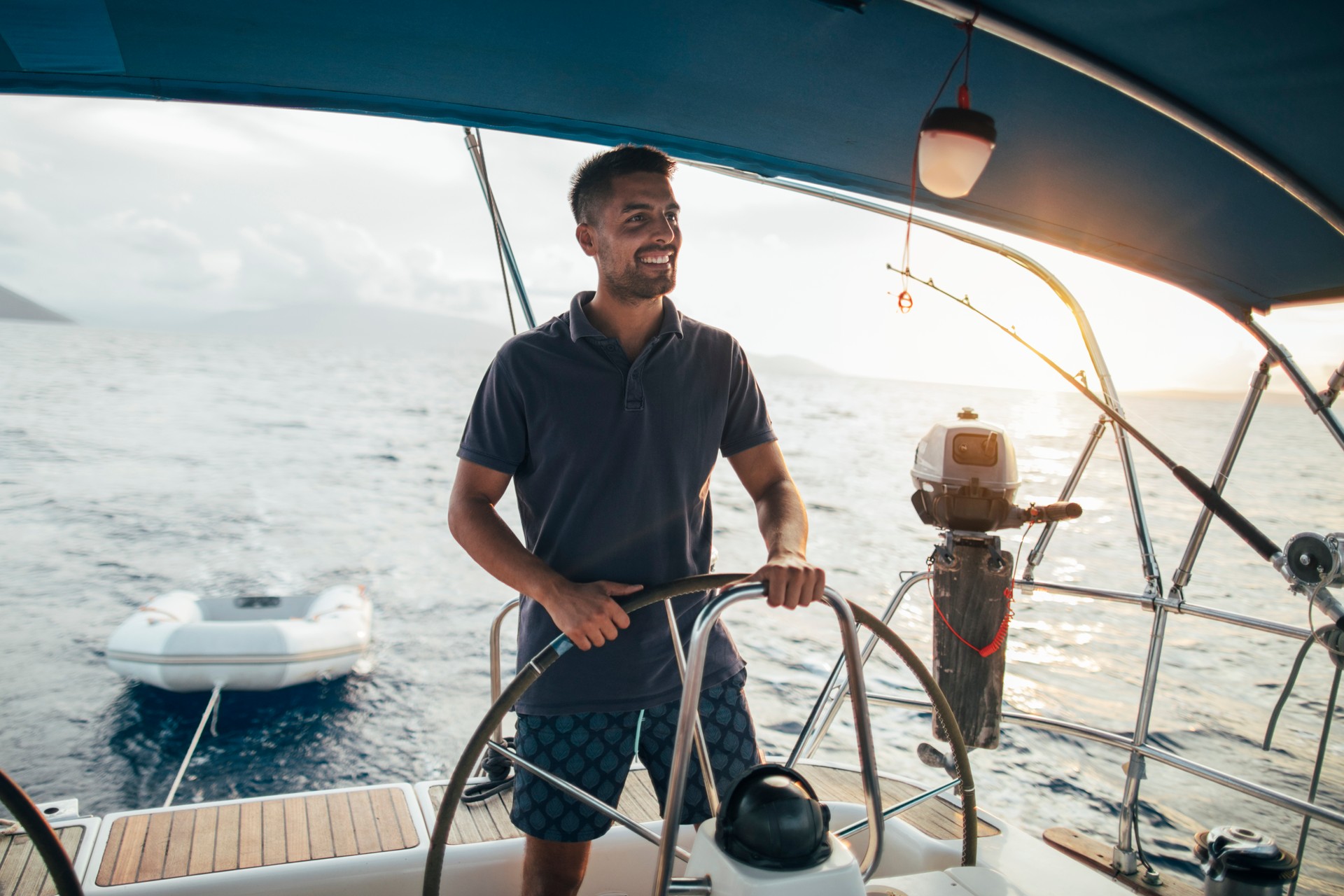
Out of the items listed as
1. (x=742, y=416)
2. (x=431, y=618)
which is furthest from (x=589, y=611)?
(x=431, y=618)

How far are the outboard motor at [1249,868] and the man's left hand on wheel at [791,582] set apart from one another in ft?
3.94

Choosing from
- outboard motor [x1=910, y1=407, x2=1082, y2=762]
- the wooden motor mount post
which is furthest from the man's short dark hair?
the wooden motor mount post

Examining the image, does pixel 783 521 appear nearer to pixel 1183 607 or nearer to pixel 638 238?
pixel 638 238

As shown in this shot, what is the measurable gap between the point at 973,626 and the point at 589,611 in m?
1.13

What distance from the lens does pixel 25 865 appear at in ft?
5.94

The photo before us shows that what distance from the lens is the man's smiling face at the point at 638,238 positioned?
4.84 feet

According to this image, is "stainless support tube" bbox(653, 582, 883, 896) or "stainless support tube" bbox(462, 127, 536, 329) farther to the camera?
"stainless support tube" bbox(462, 127, 536, 329)

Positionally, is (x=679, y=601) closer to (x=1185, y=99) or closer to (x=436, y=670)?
(x=1185, y=99)

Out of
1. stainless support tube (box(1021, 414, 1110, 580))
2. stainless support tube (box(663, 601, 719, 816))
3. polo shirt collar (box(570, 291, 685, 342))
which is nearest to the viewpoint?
stainless support tube (box(663, 601, 719, 816))

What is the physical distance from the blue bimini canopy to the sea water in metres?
0.69

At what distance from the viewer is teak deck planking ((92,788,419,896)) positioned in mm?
1809

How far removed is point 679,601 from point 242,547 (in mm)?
10531

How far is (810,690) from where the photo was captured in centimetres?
654

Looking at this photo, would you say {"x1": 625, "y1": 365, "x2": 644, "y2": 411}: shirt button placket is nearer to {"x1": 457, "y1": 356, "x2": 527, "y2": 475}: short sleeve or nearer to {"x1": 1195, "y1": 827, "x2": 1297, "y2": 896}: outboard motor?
{"x1": 457, "y1": 356, "x2": 527, "y2": 475}: short sleeve
